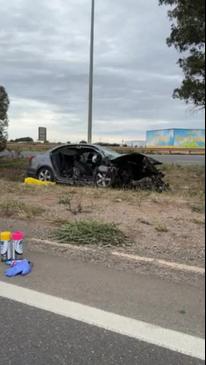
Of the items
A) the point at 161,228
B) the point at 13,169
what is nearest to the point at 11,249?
the point at 161,228

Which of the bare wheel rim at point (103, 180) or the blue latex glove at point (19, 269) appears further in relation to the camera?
the bare wheel rim at point (103, 180)

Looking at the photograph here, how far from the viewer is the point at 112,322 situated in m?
4.33

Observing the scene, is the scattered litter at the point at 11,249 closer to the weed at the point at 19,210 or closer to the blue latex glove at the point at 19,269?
the blue latex glove at the point at 19,269

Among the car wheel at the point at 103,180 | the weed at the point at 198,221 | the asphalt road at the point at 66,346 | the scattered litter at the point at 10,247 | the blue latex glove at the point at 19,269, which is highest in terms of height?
the car wheel at the point at 103,180

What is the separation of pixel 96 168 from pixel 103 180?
0.55m

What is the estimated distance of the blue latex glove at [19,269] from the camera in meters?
5.65

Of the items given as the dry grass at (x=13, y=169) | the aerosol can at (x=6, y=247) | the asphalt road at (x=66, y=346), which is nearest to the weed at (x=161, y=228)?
the aerosol can at (x=6, y=247)

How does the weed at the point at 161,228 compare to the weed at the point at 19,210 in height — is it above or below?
below

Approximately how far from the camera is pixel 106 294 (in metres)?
5.01

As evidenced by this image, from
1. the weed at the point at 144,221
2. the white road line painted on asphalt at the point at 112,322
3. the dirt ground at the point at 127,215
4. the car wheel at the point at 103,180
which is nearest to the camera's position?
the white road line painted on asphalt at the point at 112,322

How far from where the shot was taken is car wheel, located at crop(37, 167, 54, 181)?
48.6 feet

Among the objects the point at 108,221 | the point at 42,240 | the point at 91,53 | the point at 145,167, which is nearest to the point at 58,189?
the point at 145,167

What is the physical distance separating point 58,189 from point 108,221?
426 cm

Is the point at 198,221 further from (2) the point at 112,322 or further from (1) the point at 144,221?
(2) the point at 112,322
